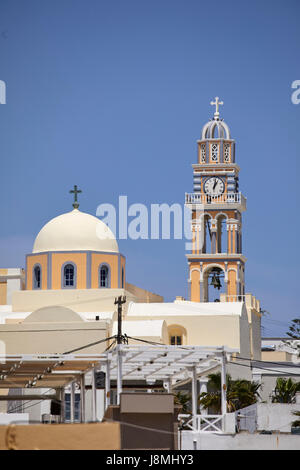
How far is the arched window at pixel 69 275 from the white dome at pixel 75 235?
998mm

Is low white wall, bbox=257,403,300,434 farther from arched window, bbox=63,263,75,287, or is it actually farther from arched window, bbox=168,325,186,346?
arched window, bbox=63,263,75,287

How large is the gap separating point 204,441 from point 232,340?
21.0 meters

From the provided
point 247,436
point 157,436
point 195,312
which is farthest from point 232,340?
point 157,436

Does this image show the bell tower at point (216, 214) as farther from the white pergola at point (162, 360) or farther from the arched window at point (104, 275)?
the white pergola at point (162, 360)

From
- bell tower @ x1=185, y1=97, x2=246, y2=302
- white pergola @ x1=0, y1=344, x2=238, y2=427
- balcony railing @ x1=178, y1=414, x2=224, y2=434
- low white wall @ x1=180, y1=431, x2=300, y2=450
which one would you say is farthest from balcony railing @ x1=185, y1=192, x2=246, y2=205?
Result: low white wall @ x1=180, y1=431, x2=300, y2=450

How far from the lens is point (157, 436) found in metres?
25.1

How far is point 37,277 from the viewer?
58.8 meters

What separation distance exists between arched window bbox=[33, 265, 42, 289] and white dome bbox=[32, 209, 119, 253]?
1.03 m

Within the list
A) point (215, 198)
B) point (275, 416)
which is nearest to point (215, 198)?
point (215, 198)

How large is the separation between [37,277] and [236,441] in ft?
82.5

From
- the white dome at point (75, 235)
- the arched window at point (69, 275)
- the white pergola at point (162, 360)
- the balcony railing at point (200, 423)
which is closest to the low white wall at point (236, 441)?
the balcony railing at point (200, 423)

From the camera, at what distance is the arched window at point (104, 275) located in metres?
58.4

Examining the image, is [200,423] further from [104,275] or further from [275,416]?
[104,275]

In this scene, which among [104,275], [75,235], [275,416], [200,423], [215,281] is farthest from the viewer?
[215,281]
